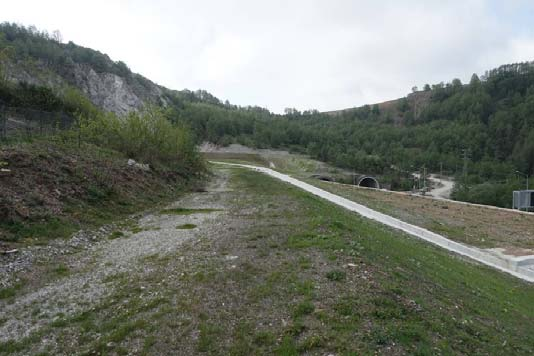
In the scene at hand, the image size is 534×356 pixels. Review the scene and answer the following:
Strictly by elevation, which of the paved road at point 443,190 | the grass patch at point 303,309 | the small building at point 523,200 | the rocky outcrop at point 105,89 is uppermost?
the rocky outcrop at point 105,89

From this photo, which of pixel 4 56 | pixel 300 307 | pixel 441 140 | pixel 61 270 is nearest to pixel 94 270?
pixel 61 270

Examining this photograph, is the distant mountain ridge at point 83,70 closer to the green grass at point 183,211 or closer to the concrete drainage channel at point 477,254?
the green grass at point 183,211

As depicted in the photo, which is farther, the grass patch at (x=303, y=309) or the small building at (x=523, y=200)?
the small building at (x=523, y=200)

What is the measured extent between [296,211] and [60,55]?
139558 mm

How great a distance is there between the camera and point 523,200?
39.3 m

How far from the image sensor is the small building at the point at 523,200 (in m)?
39.2

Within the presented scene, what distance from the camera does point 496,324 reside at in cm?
873

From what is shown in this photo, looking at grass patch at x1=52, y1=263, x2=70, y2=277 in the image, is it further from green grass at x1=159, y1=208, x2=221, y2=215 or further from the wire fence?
the wire fence

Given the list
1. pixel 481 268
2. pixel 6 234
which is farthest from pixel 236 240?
pixel 481 268

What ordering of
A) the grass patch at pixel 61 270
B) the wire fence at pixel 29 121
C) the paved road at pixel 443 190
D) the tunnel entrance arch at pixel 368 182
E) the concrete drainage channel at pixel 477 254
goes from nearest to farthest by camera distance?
the grass patch at pixel 61 270 < the concrete drainage channel at pixel 477 254 < the wire fence at pixel 29 121 < the paved road at pixel 443 190 < the tunnel entrance arch at pixel 368 182

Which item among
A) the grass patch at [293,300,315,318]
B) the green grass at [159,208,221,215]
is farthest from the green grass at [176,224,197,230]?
the grass patch at [293,300,315,318]

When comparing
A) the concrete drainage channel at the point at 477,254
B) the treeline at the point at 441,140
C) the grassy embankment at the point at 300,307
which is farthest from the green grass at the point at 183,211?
the treeline at the point at 441,140

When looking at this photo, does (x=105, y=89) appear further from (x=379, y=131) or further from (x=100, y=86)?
(x=379, y=131)

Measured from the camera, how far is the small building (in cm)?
3925
